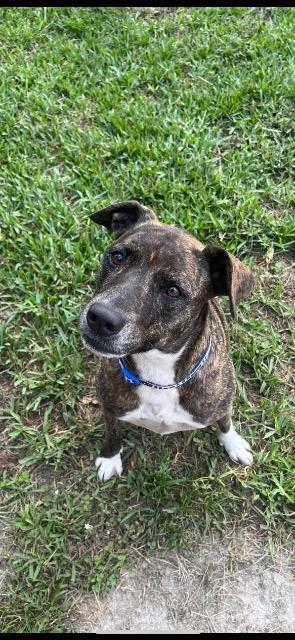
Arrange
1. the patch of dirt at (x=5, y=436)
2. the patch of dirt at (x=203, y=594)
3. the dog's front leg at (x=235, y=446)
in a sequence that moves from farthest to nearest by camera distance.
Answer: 1. the patch of dirt at (x=5, y=436)
2. the dog's front leg at (x=235, y=446)
3. the patch of dirt at (x=203, y=594)

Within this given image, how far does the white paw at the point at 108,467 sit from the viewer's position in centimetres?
380

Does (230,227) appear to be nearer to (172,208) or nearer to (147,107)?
(172,208)

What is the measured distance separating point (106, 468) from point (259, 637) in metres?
1.32

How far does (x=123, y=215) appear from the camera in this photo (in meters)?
3.30

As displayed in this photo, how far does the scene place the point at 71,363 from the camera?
13.5 ft

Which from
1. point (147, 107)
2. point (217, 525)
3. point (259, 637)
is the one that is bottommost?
point (259, 637)

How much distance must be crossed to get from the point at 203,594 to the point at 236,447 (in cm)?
89

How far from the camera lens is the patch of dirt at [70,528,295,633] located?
349 centimetres

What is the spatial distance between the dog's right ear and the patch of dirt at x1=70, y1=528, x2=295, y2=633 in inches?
77.4

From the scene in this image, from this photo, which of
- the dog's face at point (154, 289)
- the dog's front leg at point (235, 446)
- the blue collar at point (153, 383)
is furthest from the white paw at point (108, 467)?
the dog's face at point (154, 289)

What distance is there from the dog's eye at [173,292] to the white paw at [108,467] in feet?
4.82

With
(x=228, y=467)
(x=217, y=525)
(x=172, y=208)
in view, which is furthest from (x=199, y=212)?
(x=217, y=525)

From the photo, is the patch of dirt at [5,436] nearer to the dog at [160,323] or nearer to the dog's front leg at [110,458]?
the dog's front leg at [110,458]

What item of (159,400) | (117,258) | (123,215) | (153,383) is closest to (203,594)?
(159,400)
